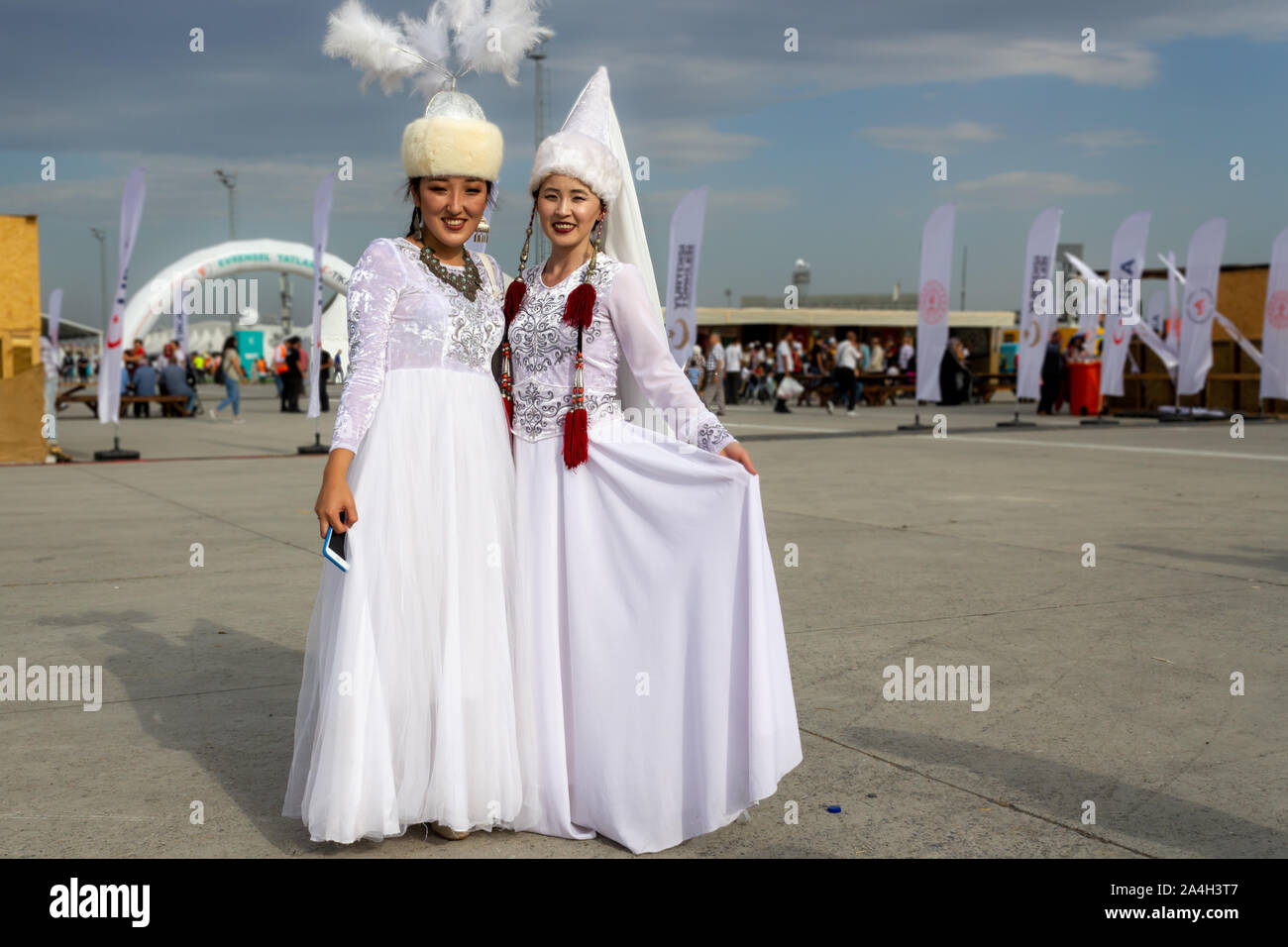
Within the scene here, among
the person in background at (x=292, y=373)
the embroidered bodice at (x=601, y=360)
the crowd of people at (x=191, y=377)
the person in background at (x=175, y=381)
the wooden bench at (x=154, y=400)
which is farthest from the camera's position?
the person in background at (x=292, y=373)

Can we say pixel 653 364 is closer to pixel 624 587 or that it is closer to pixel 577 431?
pixel 577 431

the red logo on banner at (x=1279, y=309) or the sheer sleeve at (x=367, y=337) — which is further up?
the red logo on banner at (x=1279, y=309)

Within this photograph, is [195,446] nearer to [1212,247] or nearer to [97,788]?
[97,788]

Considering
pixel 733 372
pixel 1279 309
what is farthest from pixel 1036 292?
pixel 733 372

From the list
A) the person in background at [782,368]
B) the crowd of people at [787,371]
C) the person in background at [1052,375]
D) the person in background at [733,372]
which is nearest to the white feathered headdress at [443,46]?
the crowd of people at [787,371]

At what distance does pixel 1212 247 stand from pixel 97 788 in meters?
20.0

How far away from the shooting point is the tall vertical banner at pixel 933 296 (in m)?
18.7

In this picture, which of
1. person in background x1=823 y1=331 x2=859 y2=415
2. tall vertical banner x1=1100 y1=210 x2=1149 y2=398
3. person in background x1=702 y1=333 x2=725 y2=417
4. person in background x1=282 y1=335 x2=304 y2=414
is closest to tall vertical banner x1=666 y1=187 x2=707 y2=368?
person in background x1=702 y1=333 x2=725 y2=417

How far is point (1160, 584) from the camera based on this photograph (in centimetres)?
629

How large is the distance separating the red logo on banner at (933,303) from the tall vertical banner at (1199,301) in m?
4.24

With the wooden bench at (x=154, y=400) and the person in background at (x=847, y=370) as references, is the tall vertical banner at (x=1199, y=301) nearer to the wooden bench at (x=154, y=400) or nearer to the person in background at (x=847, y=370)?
the person in background at (x=847, y=370)

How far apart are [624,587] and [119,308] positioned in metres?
12.8

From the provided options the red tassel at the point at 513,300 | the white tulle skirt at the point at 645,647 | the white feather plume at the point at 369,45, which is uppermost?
the white feather plume at the point at 369,45
